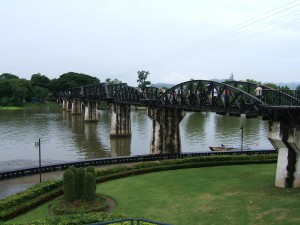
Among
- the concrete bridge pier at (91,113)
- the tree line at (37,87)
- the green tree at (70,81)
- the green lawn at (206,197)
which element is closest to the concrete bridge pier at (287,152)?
the green lawn at (206,197)

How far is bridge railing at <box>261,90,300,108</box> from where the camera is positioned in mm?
29047

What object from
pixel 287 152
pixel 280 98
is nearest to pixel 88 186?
pixel 287 152

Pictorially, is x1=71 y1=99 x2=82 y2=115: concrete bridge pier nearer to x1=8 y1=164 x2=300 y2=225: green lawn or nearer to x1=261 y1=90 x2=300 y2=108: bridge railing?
x1=8 y1=164 x2=300 y2=225: green lawn

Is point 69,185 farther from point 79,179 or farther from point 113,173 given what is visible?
point 113,173

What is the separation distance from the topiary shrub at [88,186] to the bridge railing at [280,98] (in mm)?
15755

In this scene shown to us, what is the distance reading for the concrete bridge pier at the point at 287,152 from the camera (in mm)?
28609

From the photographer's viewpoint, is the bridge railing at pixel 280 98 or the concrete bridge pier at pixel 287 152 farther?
the bridge railing at pixel 280 98

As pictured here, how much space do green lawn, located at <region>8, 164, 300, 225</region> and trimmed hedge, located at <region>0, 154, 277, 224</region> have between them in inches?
32.0

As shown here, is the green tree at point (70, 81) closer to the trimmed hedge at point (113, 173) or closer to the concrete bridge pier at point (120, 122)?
the concrete bridge pier at point (120, 122)

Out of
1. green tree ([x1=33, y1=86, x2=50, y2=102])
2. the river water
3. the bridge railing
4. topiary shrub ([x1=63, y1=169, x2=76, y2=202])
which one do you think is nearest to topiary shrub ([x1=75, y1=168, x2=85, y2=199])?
topiary shrub ([x1=63, y1=169, x2=76, y2=202])

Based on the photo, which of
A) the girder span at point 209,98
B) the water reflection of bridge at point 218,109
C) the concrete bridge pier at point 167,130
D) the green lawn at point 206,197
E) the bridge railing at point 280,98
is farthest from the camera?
the concrete bridge pier at point 167,130

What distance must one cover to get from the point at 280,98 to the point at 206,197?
33.2 ft

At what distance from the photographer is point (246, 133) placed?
273ft

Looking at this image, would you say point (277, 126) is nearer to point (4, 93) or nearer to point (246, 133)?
point (246, 133)
